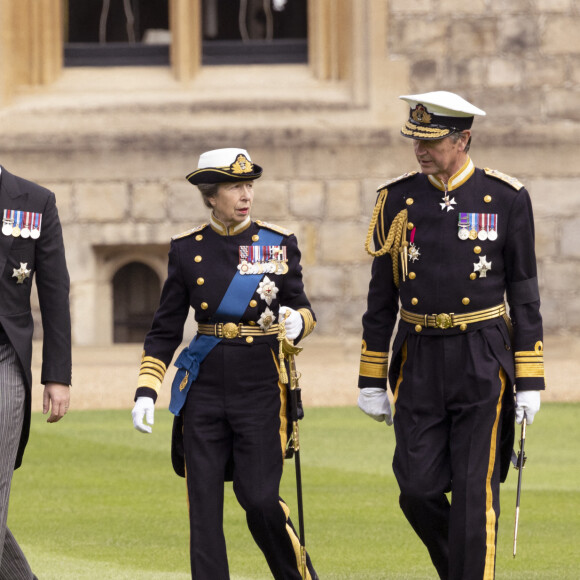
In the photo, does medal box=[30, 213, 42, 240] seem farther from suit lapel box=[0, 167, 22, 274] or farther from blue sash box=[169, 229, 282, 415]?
blue sash box=[169, 229, 282, 415]

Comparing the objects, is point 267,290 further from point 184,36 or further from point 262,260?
point 184,36

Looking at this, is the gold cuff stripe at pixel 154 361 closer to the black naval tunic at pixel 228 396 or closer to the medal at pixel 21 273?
the black naval tunic at pixel 228 396

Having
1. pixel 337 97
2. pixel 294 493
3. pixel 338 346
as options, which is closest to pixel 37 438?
pixel 294 493

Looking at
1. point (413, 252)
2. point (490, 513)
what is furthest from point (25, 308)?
point (490, 513)

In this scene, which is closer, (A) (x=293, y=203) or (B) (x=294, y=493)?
(B) (x=294, y=493)

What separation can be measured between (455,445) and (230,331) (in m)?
0.91

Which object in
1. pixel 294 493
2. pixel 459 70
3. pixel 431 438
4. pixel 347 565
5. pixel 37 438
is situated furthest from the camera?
pixel 459 70

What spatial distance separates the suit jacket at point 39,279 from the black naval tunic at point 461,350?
3.88 ft

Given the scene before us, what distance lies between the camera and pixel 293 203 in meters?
13.4

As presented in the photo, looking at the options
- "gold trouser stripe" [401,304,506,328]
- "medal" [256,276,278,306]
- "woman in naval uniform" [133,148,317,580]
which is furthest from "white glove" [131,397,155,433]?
"gold trouser stripe" [401,304,506,328]

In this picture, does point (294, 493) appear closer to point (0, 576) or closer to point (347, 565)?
point (347, 565)

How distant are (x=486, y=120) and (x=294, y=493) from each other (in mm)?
5598

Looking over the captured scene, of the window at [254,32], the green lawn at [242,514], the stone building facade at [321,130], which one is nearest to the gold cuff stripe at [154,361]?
the green lawn at [242,514]

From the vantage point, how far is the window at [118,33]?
45.5ft
